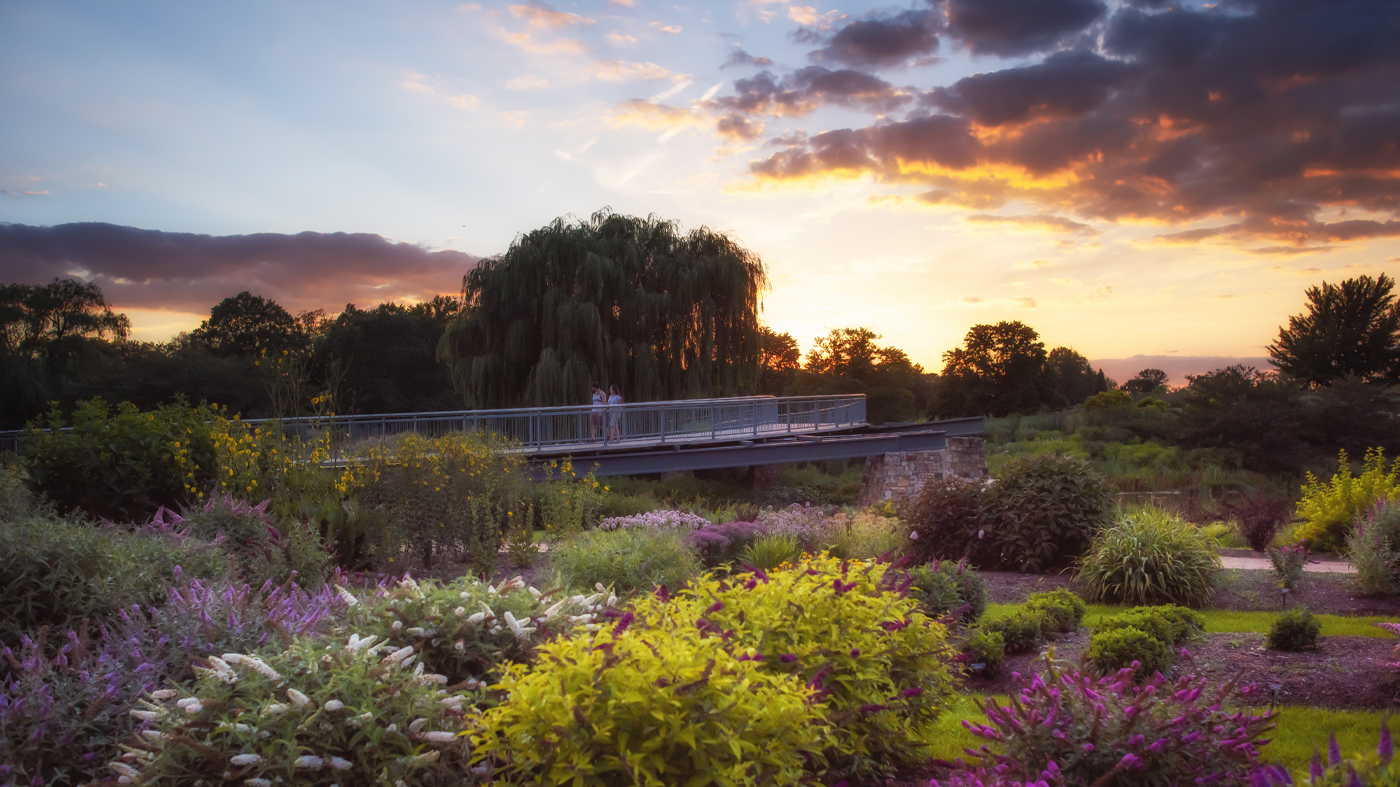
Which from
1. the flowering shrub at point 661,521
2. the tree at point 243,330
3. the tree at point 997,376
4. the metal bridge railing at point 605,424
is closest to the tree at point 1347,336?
the tree at point 997,376

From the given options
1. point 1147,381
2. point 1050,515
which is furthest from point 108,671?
point 1147,381

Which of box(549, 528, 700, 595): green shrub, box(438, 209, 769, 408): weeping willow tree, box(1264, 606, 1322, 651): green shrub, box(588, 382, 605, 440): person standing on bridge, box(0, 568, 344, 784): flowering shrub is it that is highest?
box(438, 209, 769, 408): weeping willow tree

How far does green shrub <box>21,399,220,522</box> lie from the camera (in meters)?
8.45

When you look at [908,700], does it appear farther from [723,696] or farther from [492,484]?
[492,484]

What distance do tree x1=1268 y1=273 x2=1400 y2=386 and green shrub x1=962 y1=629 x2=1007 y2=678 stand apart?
41971 millimetres

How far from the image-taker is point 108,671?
323 centimetres

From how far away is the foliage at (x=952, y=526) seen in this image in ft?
34.1

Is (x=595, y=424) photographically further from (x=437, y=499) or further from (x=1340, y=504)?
(x=1340, y=504)

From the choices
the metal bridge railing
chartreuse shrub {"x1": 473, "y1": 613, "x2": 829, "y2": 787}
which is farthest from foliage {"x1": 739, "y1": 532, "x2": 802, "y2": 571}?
the metal bridge railing

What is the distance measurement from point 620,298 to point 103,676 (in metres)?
22.6

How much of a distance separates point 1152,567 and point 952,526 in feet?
9.44

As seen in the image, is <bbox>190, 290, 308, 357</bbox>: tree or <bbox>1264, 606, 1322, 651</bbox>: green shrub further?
<bbox>190, 290, 308, 357</bbox>: tree

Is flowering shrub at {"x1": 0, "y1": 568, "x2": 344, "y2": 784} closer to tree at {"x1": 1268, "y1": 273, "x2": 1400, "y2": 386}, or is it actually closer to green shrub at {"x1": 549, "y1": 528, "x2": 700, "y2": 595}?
green shrub at {"x1": 549, "y1": 528, "x2": 700, "y2": 595}

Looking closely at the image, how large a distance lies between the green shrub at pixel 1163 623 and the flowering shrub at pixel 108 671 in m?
5.08
